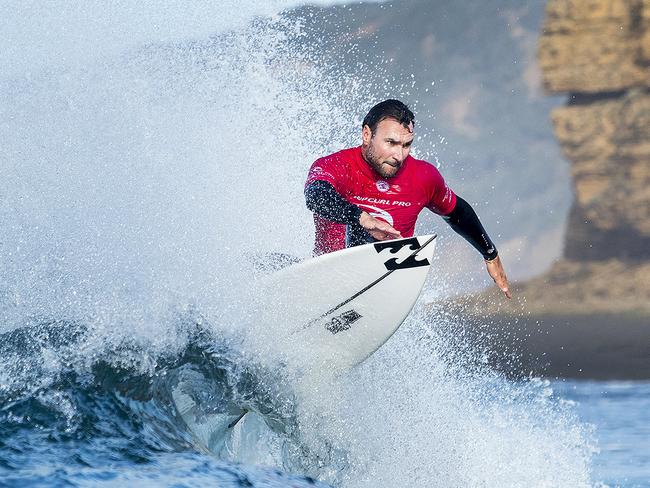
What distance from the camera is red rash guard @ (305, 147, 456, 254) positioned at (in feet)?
18.7

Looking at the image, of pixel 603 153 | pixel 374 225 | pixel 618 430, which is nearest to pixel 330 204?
pixel 374 225

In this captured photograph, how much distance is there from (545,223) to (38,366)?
23.1m

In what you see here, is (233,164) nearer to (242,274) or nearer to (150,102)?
(150,102)

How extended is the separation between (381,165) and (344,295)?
786mm

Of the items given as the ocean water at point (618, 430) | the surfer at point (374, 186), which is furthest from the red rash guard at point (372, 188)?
the ocean water at point (618, 430)

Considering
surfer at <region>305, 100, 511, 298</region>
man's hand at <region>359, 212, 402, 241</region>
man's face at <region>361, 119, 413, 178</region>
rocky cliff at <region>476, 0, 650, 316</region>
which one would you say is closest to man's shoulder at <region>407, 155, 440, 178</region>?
surfer at <region>305, 100, 511, 298</region>

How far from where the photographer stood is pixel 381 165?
5.68 m

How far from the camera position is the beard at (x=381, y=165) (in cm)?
566

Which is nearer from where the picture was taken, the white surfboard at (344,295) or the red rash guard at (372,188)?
the white surfboard at (344,295)

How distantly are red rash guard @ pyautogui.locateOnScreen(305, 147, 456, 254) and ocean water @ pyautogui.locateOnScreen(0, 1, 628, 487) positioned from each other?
55 centimetres

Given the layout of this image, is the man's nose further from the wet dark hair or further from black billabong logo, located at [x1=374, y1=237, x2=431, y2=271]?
black billabong logo, located at [x1=374, y1=237, x2=431, y2=271]

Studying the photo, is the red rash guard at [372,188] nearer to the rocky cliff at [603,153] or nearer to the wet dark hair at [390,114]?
the wet dark hair at [390,114]

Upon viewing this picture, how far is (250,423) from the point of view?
5746 millimetres

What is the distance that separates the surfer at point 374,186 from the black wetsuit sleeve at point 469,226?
14 cm
